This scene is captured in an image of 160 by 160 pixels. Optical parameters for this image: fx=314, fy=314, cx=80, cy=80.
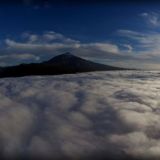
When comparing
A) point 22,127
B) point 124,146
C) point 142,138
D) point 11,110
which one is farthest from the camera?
point 11,110

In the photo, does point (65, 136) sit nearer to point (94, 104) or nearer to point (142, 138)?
point (142, 138)

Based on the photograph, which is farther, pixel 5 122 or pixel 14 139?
pixel 5 122

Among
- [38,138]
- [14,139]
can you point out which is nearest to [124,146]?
[38,138]

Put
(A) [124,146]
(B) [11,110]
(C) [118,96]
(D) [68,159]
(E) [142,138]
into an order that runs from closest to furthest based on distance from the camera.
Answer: (D) [68,159] < (A) [124,146] < (E) [142,138] < (B) [11,110] < (C) [118,96]

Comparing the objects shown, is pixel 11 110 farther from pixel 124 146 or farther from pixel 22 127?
pixel 124 146

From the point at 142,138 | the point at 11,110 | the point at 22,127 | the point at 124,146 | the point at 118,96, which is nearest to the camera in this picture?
the point at 124,146

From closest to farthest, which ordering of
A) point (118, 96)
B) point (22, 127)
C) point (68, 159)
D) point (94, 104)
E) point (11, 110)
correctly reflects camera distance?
point (68, 159)
point (22, 127)
point (11, 110)
point (94, 104)
point (118, 96)

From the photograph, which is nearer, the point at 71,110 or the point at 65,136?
the point at 65,136

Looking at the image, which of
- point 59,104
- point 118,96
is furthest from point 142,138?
point 118,96

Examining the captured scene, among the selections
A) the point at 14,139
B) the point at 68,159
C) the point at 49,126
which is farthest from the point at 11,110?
the point at 68,159
